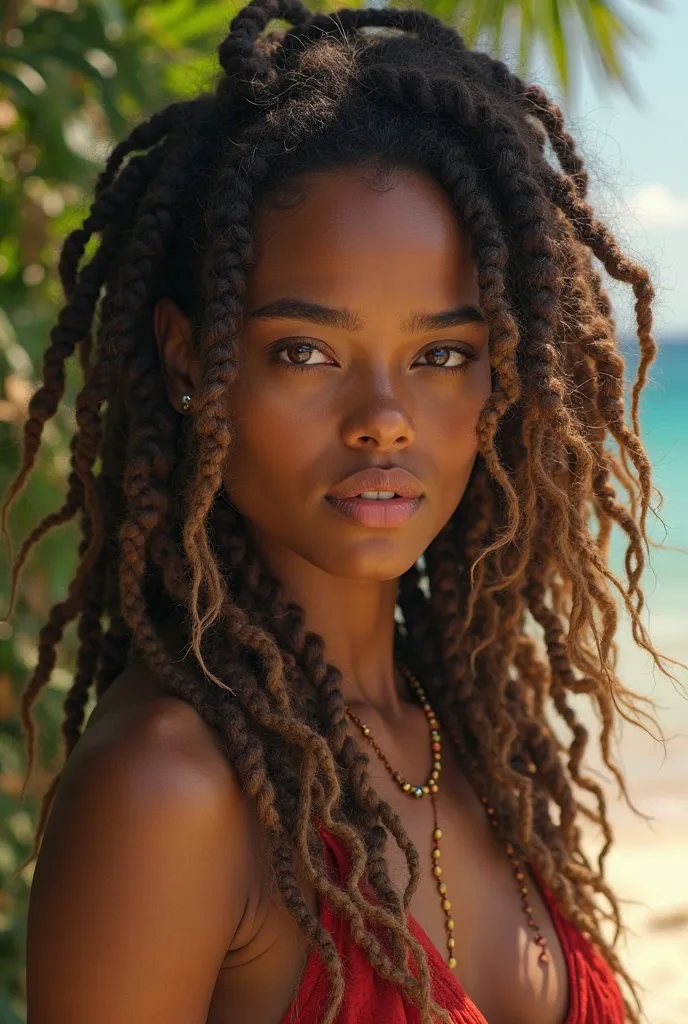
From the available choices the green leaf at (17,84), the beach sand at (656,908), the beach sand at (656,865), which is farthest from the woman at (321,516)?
the beach sand at (656,908)

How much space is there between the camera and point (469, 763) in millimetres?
2105

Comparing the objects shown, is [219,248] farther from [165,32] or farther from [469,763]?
[165,32]

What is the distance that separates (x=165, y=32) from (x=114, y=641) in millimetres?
1670

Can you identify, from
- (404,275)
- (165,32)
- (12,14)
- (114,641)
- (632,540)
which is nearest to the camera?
(404,275)

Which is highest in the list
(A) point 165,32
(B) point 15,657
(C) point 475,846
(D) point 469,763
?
(A) point 165,32

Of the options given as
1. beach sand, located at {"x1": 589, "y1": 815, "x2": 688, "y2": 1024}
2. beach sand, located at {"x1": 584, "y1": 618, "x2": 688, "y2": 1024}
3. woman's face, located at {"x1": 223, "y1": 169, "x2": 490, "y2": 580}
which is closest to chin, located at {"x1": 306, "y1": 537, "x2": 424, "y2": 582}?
woman's face, located at {"x1": 223, "y1": 169, "x2": 490, "y2": 580}

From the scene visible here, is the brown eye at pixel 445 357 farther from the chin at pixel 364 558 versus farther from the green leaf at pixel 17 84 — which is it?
the green leaf at pixel 17 84

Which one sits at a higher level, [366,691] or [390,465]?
[390,465]

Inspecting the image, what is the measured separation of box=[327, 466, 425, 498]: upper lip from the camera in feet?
5.44

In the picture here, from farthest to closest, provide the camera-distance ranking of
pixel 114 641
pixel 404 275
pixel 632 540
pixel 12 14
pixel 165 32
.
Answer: pixel 165 32, pixel 12 14, pixel 114 641, pixel 632 540, pixel 404 275

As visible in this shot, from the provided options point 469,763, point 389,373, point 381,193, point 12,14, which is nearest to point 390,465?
point 389,373

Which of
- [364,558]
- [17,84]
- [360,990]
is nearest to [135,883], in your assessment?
[360,990]

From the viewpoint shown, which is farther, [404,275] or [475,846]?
[475,846]

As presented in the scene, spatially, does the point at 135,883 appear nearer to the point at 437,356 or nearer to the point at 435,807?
the point at 435,807
